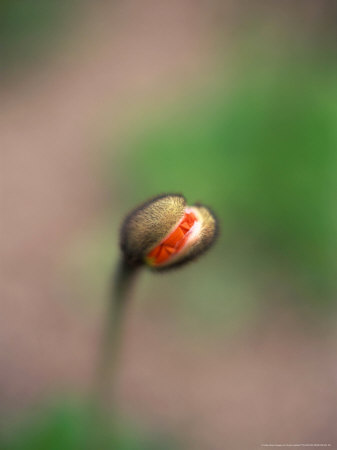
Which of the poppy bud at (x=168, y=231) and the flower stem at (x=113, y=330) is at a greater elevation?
the poppy bud at (x=168, y=231)

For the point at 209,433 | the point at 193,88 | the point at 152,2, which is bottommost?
the point at 209,433

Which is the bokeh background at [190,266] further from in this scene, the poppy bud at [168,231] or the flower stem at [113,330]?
the poppy bud at [168,231]

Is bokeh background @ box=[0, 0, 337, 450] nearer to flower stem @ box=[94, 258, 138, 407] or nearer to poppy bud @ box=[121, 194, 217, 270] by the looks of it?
flower stem @ box=[94, 258, 138, 407]

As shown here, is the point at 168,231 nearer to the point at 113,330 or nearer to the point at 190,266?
the point at 113,330

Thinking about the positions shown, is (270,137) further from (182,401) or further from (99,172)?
(182,401)

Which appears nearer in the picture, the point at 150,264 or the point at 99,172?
the point at 150,264

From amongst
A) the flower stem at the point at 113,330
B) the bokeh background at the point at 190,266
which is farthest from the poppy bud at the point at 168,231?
the bokeh background at the point at 190,266

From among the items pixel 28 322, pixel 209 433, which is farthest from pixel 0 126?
pixel 209 433
